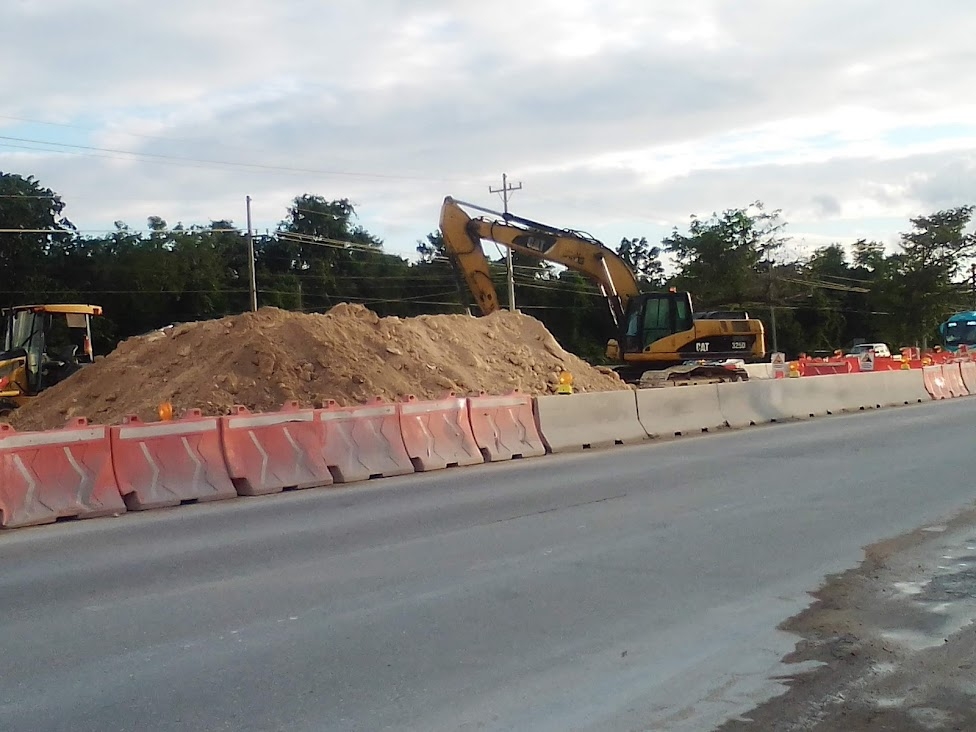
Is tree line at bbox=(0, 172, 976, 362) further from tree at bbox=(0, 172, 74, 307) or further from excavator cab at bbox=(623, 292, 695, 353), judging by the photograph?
excavator cab at bbox=(623, 292, 695, 353)

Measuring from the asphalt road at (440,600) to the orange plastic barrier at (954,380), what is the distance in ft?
60.2

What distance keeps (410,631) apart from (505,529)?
336 centimetres

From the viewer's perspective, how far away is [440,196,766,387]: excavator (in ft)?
84.6

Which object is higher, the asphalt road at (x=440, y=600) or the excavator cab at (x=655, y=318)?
the excavator cab at (x=655, y=318)

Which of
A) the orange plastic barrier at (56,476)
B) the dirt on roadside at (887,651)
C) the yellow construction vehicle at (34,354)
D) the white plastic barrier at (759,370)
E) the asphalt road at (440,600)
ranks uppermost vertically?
the yellow construction vehicle at (34,354)

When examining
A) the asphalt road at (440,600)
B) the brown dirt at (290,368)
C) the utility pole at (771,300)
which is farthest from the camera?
the utility pole at (771,300)

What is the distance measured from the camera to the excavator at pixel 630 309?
25.8m

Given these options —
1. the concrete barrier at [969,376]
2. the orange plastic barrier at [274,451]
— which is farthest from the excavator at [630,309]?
the orange plastic barrier at [274,451]

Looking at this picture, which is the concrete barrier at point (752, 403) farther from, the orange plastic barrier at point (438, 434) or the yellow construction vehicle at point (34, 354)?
the yellow construction vehicle at point (34, 354)

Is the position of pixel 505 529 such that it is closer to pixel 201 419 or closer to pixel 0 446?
pixel 201 419

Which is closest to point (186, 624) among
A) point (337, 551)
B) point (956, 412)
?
point (337, 551)

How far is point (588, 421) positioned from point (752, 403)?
16.9ft

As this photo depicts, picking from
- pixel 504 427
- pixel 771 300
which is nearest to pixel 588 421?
pixel 504 427

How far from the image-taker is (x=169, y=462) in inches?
461
